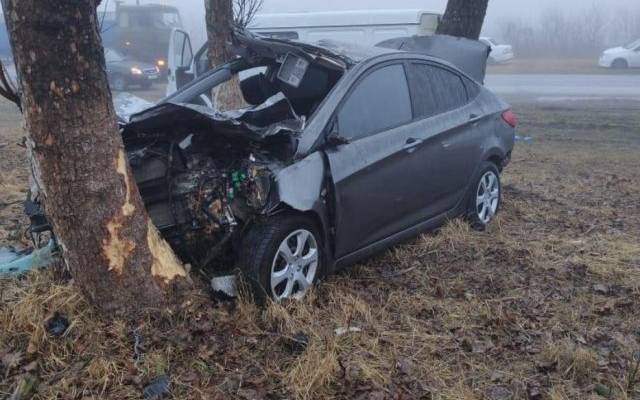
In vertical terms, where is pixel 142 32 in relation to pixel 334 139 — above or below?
below

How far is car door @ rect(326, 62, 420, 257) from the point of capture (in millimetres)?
4762

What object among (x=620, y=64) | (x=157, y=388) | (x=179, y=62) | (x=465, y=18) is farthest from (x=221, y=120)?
(x=620, y=64)

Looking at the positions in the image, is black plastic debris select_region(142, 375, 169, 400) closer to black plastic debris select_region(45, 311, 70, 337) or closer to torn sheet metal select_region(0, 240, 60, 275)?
black plastic debris select_region(45, 311, 70, 337)

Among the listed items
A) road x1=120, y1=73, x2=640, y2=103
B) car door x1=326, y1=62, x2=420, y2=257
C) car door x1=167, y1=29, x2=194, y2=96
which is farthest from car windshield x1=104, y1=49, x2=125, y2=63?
car door x1=326, y1=62, x2=420, y2=257

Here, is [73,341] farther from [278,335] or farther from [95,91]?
[95,91]

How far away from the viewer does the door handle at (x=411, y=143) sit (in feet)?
17.3

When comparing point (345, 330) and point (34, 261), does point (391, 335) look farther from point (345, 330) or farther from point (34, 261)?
point (34, 261)

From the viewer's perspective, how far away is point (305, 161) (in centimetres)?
455

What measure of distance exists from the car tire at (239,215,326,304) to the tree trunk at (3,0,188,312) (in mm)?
493

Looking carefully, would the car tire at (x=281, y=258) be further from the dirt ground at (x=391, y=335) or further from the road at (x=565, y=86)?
the road at (x=565, y=86)

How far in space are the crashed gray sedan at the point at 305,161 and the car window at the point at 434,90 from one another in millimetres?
14

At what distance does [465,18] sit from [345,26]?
7335 mm

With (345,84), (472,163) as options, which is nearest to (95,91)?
(345,84)

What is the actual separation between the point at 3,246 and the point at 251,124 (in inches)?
88.4
